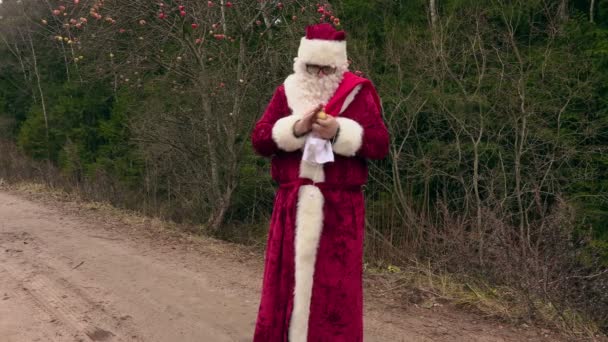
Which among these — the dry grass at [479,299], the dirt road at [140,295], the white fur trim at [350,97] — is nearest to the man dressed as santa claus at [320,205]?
the white fur trim at [350,97]

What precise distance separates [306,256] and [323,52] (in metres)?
0.98

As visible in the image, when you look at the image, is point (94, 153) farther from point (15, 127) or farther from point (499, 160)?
point (499, 160)

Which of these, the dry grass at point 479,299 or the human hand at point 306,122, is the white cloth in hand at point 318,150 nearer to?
the human hand at point 306,122

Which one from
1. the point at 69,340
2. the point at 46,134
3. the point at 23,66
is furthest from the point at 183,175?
the point at 23,66

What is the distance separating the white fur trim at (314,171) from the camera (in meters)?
2.52

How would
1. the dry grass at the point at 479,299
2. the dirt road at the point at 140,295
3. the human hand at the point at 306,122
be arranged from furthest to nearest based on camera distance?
the dry grass at the point at 479,299 → the dirt road at the point at 140,295 → the human hand at the point at 306,122

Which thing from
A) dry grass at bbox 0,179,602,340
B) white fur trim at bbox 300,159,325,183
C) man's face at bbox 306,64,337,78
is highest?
man's face at bbox 306,64,337,78

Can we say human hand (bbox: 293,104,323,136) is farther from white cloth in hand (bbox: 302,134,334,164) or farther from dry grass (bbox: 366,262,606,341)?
dry grass (bbox: 366,262,606,341)

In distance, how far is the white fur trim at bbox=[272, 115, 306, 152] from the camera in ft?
8.11

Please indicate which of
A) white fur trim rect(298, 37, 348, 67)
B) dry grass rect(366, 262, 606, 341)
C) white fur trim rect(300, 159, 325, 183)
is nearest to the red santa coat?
white fur trim rect(300, 159, 325, 183)

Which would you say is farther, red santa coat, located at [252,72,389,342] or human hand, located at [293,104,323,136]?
red santa coat, located at [252,72,389,342]

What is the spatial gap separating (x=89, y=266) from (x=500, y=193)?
8.38 meters

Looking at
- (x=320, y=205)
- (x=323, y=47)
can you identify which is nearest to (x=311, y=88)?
(x=323, y=47)

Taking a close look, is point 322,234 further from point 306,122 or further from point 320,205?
point 306,122
